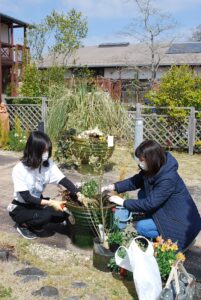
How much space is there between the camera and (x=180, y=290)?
7.11 feet

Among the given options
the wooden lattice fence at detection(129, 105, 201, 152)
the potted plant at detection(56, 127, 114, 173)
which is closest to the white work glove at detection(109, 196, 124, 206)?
the potted plant at detection(56, 127, 114, 173)

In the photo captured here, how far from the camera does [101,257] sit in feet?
9.41

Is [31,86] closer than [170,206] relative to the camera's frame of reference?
No

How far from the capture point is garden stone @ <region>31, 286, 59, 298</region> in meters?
2.51

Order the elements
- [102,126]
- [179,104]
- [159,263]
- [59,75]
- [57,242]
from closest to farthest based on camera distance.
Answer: [159,263]
[57,242]
[102,126]
[179,104]
[59,75]

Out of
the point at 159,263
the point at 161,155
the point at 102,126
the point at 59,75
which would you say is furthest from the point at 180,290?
the point at 59,75

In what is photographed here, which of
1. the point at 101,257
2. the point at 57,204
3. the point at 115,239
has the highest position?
the point at 57,204

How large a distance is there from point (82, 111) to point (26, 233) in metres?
3.54

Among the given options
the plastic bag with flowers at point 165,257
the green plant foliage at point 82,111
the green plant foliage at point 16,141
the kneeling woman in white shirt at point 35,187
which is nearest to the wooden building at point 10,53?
the green plant foliage at point 16,141

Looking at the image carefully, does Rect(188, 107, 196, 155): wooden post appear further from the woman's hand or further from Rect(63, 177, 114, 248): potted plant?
the woman's hand

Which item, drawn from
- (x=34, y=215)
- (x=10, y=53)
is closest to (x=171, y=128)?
Result: (x=34, y=215)

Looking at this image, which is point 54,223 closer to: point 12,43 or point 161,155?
point 161,155

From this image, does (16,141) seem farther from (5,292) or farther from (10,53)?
(10,53)

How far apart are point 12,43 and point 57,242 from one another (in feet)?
54.7
